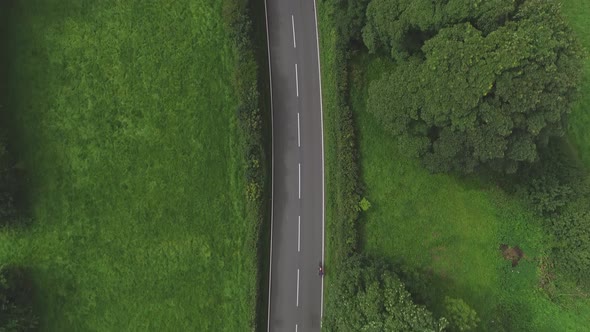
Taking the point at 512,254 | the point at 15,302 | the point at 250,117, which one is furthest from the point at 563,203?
the point at 15,302

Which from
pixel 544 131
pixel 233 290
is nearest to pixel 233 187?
pixel 233 290

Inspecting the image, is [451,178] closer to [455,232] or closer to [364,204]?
[455,232]

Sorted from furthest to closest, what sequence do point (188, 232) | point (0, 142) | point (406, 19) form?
1. point (188, 232)
2. point (0, 142)
3. point (406, 19)

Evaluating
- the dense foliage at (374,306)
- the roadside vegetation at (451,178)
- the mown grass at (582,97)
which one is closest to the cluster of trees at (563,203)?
the roadside vegetation at (451,178)

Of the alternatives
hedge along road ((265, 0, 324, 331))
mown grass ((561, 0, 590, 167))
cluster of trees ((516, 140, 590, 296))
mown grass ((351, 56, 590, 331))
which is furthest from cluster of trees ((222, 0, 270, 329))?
mown grass ((561, 0, 590, 167))

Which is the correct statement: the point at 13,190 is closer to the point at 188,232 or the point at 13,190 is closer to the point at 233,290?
the point at 188,232

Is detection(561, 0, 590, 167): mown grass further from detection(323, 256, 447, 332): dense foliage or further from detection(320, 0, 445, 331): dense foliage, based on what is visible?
detection(323, 256, 447, 332): dense foliage

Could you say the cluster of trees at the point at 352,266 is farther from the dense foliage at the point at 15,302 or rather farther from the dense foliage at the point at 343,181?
the dense foliage at the point at 15,302
